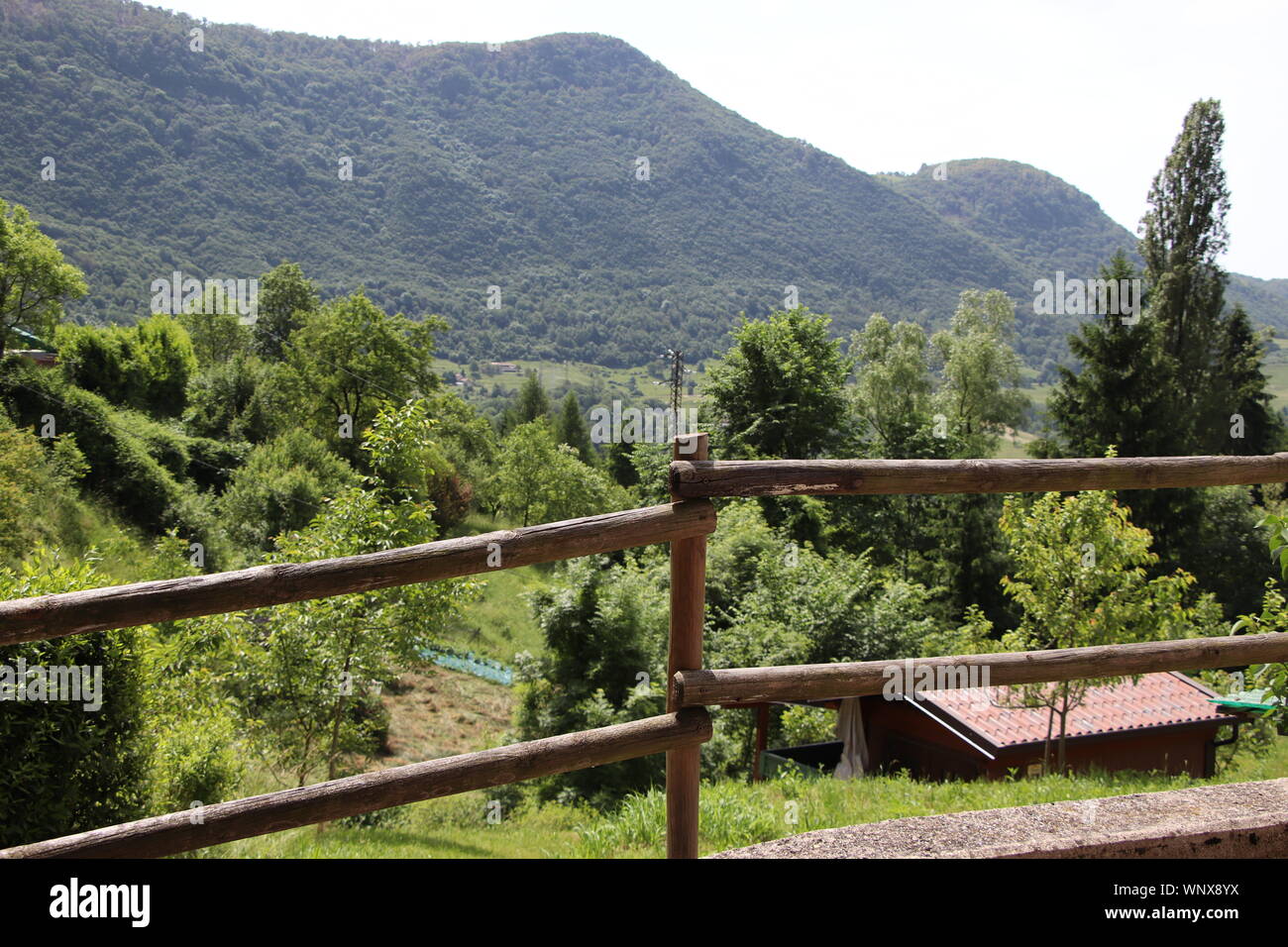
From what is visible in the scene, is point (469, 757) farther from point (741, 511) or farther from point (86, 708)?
point (741, 511)

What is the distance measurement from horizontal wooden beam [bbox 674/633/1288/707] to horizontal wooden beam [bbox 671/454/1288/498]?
0.58m

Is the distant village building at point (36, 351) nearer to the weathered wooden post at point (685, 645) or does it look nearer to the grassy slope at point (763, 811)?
the grassy slope at point (763, 811)

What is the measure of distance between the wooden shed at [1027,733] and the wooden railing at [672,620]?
12.3 m

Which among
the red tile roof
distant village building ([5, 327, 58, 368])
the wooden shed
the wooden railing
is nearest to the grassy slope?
Result: the wooden railing

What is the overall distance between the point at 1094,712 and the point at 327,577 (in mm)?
16600

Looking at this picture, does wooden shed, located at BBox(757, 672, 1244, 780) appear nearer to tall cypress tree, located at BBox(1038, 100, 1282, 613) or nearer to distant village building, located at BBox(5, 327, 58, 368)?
tall cypress tree, located at BBox(1038, 100, 1282, 613)

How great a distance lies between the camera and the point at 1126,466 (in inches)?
143

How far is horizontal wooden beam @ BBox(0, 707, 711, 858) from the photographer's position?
8.32 ft

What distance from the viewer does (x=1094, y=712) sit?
16.6m

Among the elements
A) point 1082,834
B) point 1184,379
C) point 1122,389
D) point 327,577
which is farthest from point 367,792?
point 1184,379

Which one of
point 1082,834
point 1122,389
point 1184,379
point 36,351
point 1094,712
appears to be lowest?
point 1094,712

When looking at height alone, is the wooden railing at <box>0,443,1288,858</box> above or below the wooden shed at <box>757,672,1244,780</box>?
above

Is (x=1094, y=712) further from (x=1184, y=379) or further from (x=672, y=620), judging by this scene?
(x=1184, y=379)
